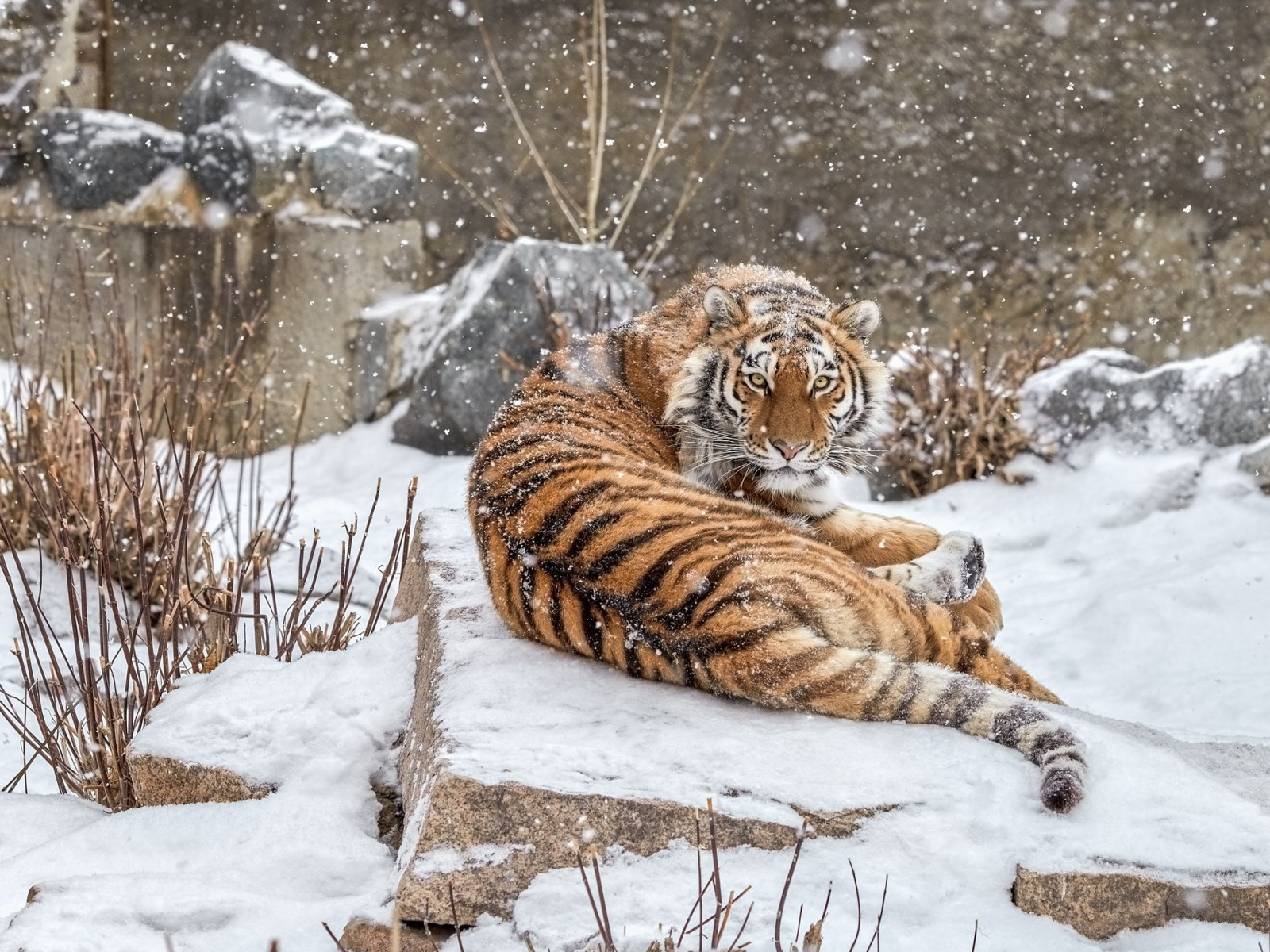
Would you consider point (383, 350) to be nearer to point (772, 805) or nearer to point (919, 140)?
point (919, 140)

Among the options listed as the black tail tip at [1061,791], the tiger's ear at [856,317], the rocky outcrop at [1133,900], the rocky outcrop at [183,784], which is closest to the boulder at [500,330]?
the tiger's ear at [856,317]

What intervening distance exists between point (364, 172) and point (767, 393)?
446cm

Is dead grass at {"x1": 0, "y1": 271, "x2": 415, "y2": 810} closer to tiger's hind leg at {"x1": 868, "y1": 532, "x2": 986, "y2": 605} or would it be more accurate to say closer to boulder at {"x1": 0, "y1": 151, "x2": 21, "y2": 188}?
tiger's hind leg at {"x1": 868, "y1": 532, "x2": 986, "y2": 605}

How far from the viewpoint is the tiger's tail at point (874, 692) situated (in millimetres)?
2080

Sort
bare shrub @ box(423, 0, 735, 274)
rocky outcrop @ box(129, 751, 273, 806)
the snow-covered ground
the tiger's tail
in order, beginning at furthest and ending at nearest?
bare shrub @ box(423, 0, 735, 274) < rocky outcrop @ box(129, 751, 273, 806) < the tiger's tail < the snow-covered ground

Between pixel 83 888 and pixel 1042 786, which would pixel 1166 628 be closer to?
pixel 1042 786

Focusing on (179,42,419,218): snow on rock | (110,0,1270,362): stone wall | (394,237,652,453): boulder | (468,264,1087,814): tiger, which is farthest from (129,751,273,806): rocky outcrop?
(110,0,1270,362): stone wall

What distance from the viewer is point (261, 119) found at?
6559 millimetres

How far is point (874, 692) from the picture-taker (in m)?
2.12

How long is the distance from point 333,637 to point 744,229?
18.9 ft

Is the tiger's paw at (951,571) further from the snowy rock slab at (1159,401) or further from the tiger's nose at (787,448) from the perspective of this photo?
the snowy rock slab at (1159,401)

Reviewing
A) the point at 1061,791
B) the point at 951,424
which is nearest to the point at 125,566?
the point at 1061,791

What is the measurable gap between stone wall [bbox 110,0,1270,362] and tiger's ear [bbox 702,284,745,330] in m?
5.51

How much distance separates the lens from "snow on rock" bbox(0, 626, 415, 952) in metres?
1.86
